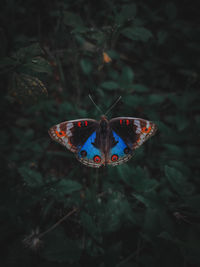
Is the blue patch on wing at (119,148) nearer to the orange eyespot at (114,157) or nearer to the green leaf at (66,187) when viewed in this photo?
the orange eyespot at (114,157)

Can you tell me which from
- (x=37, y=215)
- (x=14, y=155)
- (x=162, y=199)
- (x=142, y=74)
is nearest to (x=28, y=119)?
(x=14, y=155)

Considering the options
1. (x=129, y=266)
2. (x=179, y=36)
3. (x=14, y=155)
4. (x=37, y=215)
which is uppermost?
(x=179, y=36)

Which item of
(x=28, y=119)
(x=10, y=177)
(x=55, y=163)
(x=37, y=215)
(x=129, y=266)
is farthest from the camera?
(x=28, y=119)

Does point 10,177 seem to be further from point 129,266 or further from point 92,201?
point 129,266

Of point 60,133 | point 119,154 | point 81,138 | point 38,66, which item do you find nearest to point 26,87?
point 38,66

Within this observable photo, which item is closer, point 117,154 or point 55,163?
point 117,154

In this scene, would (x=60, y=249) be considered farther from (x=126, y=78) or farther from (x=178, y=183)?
(x=126, y=78)

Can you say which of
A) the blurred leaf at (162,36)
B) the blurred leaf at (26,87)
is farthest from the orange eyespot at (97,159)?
the blurred leaf at (162,36)
